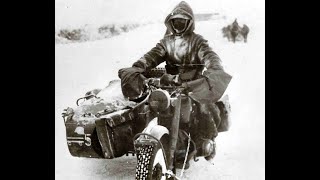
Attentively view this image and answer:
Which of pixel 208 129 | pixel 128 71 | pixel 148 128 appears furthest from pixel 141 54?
pixel 208 129

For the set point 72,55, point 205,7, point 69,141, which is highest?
point 205,7

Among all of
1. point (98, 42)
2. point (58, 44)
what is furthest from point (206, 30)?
point (58, 44)

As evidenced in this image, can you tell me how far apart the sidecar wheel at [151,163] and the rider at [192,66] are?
0.61 feet

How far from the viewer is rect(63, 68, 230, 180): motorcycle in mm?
2619

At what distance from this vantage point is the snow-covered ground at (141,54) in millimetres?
2660

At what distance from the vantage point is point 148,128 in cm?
266

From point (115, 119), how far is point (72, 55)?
39 centimetres

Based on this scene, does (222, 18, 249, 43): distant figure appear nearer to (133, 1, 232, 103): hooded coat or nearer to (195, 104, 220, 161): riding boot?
(133, 1, 232, 103): hooded coat

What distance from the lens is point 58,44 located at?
2.86 meters

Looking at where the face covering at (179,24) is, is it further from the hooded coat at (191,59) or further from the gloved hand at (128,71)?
the gloved hand at (128,71)

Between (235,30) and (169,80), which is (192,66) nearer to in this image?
(169,80)

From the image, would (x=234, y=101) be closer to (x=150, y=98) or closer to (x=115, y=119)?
(x=150, y=98)

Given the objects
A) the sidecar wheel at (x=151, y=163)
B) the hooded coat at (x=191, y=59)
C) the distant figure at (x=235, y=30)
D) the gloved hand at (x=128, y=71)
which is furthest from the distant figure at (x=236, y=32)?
the sidecar wheel at (x=151, y=163)

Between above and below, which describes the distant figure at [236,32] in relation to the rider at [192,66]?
above
